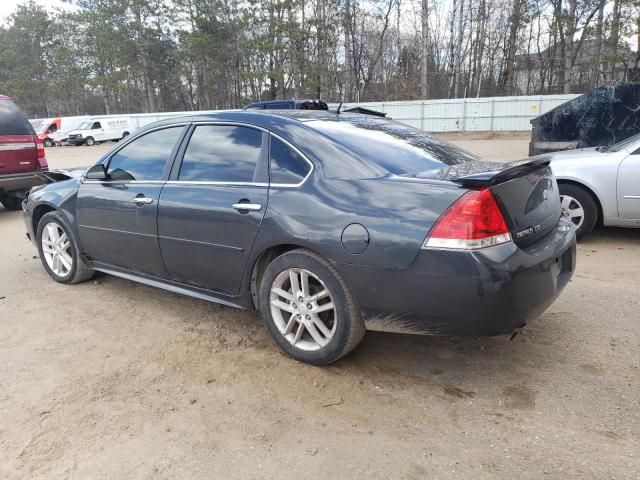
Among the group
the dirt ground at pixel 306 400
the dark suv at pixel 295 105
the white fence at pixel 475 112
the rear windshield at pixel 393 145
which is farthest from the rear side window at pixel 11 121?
the white fence at pixel 475 112

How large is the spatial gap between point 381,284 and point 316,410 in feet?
2.52

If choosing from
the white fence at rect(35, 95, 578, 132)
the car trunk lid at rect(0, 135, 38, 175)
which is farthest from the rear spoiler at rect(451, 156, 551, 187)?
the white fence at rect(35, 95, 578, 132)

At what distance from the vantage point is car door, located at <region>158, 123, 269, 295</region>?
3.23 meters

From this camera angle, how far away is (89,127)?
1299 inches

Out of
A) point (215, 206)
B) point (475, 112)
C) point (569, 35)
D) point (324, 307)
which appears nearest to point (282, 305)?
point (324, 307)

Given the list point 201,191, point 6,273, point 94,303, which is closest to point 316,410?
point 201,191

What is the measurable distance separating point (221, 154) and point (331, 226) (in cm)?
113

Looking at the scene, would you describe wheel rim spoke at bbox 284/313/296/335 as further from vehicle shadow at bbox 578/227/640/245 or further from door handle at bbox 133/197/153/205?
vehicle shadow at bbox 578/227/640/245

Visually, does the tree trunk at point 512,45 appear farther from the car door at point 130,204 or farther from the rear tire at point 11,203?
the car door at point 130,204

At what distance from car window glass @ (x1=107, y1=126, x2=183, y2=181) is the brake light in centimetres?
219

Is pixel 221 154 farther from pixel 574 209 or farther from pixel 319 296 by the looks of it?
pixel 574 209

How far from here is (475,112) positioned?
29.7m

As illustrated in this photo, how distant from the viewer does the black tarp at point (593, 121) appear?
30.7 ft

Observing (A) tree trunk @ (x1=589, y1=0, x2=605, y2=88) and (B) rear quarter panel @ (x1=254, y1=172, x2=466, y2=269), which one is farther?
(A) tree trunk @ (x1=589, y1=0, x2=605, y2=88)
